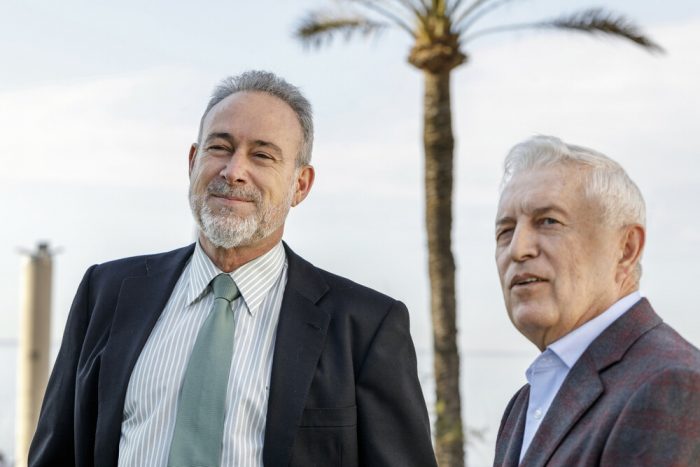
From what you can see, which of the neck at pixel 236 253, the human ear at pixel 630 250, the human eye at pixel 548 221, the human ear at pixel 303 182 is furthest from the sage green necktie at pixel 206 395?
the human ear at pixel 630 250

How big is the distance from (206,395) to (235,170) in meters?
0.75

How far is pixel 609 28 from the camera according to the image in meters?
11.2

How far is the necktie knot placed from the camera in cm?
353

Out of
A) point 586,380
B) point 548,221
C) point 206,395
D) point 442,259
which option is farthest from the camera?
point 442,259

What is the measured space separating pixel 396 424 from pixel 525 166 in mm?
1129

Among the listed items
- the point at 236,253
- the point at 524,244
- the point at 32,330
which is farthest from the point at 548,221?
the point at 32,330

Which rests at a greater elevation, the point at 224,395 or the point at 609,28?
the point at 609,28

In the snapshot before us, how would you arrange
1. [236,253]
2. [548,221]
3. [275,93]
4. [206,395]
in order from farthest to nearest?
[275,93] → [236,253] → [206,395] → [548,221]

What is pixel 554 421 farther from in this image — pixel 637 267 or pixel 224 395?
pixel 224 395

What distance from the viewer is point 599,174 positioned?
8.56 ft

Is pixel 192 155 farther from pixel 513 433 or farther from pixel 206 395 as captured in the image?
pixel 513 433

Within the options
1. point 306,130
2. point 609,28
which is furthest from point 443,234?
point 306,130

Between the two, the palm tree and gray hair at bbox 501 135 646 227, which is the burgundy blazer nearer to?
gray hair at bbox 501 135 646 227

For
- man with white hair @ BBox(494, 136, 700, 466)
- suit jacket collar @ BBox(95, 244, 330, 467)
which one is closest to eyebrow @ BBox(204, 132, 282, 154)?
suit jacket collar @ BBox(95, 244, 330, 467)
